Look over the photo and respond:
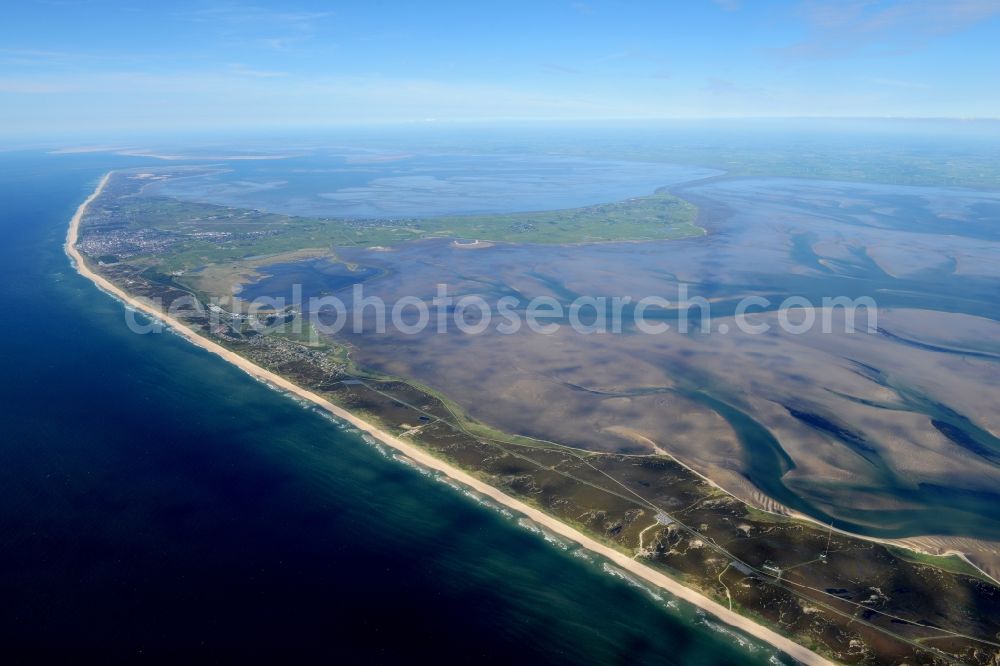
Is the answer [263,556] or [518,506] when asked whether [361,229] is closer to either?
[518,506]

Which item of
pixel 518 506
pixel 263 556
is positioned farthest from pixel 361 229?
pixel 263 556

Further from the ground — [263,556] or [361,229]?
[361,229]

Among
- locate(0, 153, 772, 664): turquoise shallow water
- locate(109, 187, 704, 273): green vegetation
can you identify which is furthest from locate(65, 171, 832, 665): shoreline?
locate(109, 187, 704, 273): green vegetation

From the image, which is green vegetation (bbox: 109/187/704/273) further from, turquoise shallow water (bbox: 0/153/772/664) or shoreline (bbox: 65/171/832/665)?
turquoise shallow water (bbox: 0/153/772/664)

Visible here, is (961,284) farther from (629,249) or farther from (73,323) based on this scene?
(73,323)

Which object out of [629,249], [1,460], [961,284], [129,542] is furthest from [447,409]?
[961,284]

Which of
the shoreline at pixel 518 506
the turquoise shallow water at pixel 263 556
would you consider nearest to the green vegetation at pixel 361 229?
the shoreline at pixel 518 506
